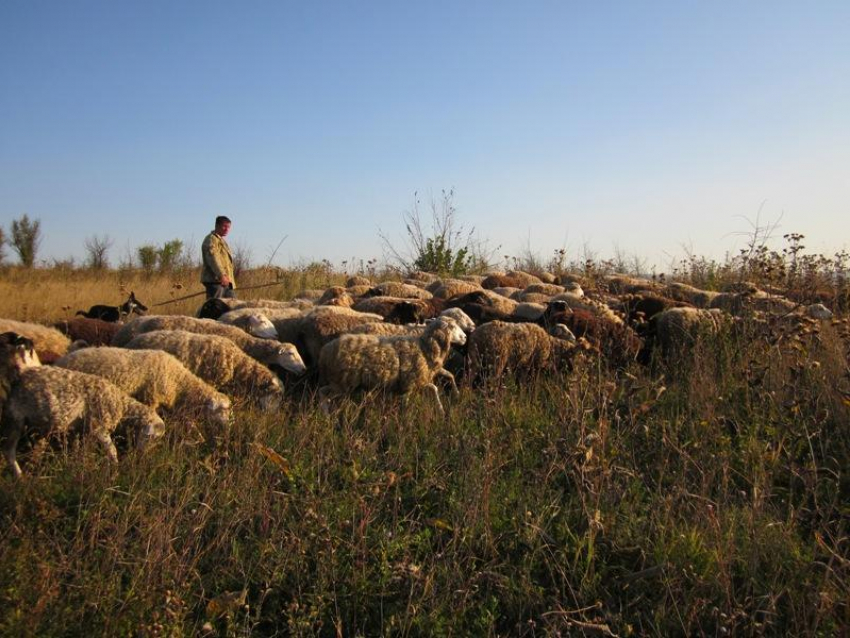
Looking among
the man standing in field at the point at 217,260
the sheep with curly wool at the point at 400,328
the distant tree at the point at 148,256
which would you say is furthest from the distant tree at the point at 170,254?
the sheep with curly wool at the point at 400,328

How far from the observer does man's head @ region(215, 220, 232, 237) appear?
1369 centimetres

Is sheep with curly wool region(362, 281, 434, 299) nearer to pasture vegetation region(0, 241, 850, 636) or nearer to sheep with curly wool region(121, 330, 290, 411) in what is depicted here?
sheep with curly wool region(121, 330, 290, 411)

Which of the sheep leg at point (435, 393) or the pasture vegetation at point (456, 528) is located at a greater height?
the sheep leg at point (435, 393)

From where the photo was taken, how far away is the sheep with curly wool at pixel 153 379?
630 centimetres

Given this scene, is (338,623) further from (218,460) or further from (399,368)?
(399,368)

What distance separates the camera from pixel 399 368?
7.43 meters

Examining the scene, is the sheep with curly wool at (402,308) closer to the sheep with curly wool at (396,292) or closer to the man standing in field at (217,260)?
the sheep with curly wool at (396,292)

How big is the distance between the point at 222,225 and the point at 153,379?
25.3 feet

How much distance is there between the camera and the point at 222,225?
13.7m

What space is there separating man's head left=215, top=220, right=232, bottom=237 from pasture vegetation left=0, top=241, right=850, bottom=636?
8.58m

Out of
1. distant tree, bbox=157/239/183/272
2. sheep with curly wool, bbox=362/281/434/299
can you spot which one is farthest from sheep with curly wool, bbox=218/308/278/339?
distant tree, bbox=157/239/183/272

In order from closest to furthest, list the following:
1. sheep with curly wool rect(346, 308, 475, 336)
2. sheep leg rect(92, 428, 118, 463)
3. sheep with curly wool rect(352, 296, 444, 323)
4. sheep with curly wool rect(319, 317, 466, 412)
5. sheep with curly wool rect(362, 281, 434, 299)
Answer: sheep leg rect(92, 428, 118, 463) → sheep with curly wool rect(319, 317, 466, 412) → sheep with curly wool rect(346, 308, 475, 336) → sheep with curly wool rect(352, 296, 444, 323) → sheep with curly wool rect(362, 281, 434, 299)

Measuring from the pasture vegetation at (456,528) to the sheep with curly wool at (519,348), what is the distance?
186 cm

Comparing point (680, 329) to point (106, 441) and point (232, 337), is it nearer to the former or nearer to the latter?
point (232, 337)
